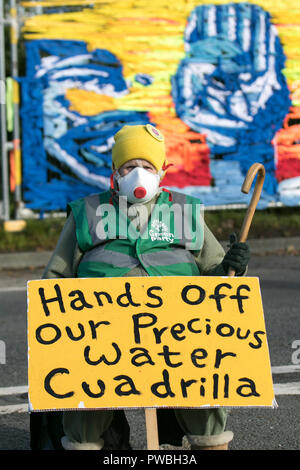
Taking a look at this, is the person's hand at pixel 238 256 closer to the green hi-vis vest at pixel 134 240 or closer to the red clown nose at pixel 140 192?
the green hi-vis vest at pixel 134 240

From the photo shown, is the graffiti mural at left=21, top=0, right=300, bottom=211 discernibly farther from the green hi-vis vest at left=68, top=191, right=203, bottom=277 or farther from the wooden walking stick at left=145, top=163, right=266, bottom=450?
the wooden walking stick at left=145, top=163, right=266, bottom=450

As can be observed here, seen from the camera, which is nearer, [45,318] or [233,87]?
[45,318]

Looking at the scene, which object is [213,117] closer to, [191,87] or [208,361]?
[191,87]

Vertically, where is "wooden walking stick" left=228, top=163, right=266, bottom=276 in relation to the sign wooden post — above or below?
above

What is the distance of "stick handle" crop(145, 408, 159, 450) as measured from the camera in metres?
3.16

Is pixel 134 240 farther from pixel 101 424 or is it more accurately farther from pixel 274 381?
pixel 274 381

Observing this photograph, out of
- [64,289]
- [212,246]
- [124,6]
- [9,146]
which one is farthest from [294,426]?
[124,6]

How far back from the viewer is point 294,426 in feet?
14.5

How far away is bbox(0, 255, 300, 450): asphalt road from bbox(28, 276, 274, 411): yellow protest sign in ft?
3.34

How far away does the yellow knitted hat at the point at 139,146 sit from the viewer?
135 inches

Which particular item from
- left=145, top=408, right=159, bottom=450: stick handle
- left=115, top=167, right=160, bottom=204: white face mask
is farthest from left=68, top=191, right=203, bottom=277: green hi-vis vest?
left=145, top=408, right=159, bottom=450: stick handle

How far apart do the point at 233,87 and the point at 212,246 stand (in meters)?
9.00

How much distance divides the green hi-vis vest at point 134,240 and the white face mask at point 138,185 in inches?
3.4

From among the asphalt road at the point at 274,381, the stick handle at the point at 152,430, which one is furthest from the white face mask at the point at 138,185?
the asphalt road at the point at 274,381
